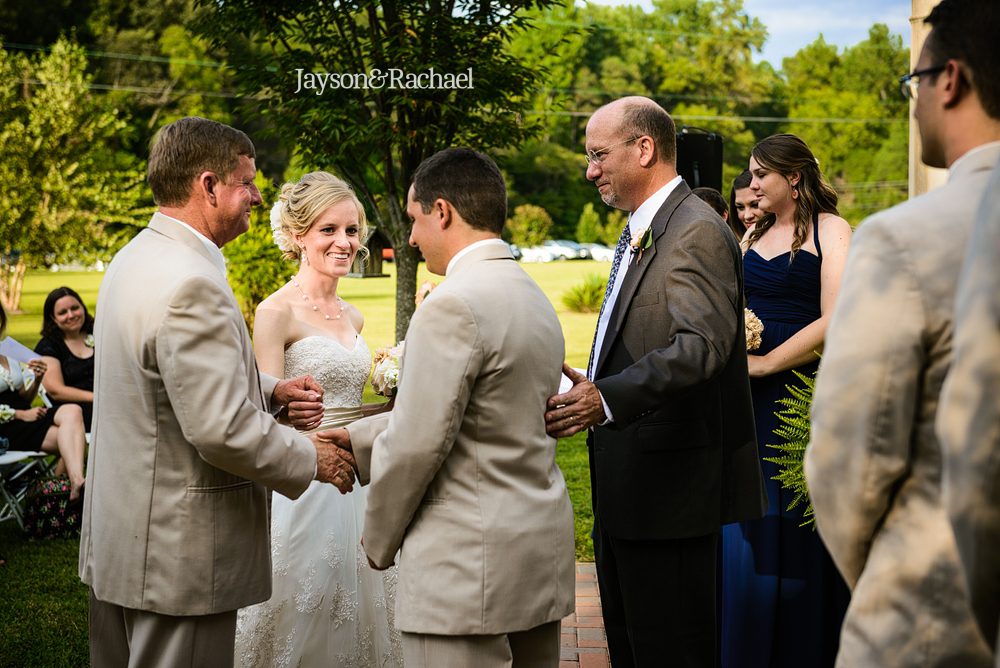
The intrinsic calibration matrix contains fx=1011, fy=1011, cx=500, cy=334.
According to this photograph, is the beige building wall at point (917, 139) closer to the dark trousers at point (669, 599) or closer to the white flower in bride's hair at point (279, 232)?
the dark trousers at point (669, 599)

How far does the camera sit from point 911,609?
183 centimetres

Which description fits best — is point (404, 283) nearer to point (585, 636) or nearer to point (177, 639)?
point (585, 636)

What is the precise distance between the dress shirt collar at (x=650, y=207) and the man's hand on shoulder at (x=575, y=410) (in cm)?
76

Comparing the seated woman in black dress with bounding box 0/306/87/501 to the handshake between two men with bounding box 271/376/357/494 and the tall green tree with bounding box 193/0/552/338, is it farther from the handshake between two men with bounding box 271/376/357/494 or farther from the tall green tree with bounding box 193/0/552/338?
the handshake between two men with bounding box 271/376/357/494

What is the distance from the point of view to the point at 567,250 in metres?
54.6

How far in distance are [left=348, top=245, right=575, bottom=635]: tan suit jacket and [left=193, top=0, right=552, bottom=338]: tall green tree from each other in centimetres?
642

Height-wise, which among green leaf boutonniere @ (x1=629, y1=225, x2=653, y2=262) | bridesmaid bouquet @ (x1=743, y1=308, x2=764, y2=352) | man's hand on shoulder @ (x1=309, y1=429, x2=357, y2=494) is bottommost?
man's hand on shoulder @ (x1=309, y1=429, x2=357, y2=494)

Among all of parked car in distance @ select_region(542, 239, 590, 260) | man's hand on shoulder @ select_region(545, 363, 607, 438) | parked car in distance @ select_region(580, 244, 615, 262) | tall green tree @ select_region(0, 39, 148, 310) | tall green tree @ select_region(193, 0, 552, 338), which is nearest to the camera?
man's hand on shoulder @ select_region(545, 363, 607, 438)

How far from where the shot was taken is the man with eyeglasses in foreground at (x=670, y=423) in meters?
3.49

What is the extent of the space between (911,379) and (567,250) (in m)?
53.1

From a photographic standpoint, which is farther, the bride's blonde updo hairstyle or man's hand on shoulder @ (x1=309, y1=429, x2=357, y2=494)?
the bride's blonde updo hairstyle

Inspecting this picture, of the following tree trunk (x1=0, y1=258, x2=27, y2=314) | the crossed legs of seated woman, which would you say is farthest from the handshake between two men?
tree trunk (x1=0, y1=258, x2=27, y2=314)

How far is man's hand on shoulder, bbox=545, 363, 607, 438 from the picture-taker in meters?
2.97

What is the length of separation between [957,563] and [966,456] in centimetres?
49
